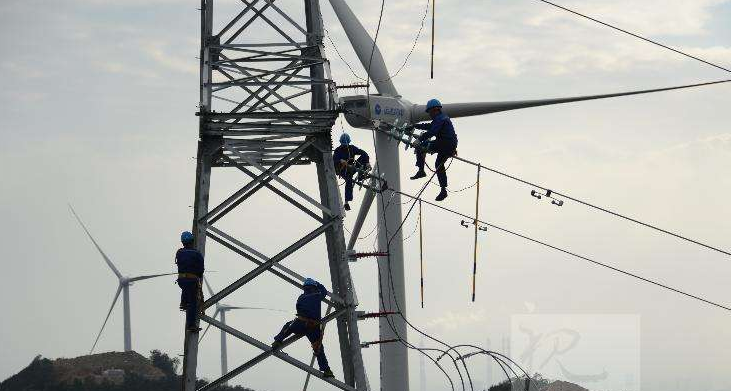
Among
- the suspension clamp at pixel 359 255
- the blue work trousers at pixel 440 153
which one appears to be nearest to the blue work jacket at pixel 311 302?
the blue work trousers at pixel 440 153

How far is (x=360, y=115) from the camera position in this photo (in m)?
39.8

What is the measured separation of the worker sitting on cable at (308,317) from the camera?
99.8ft

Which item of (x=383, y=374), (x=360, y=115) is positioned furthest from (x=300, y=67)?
(x=383, y=374)

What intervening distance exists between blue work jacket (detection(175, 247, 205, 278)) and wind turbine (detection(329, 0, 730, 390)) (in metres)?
10.1

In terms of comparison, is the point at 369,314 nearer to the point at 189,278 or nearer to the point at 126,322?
Answer: the point at 189,278

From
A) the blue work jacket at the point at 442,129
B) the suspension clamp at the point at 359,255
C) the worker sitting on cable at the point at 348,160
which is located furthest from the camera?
the worker sitting on cable at the point at 348,160

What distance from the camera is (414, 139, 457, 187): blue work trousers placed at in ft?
112

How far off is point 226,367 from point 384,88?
55557 millimetres

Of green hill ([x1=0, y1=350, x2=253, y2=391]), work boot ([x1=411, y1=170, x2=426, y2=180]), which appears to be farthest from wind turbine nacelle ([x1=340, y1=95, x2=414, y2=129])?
green hill ([x1=0, y1=350, x2=253, y2=391])

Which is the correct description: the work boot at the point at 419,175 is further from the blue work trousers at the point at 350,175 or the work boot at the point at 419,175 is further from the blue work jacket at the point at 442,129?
the blue work trousers at the point at 350,175

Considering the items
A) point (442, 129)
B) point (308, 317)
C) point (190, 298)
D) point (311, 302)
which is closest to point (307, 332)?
point (308, 317)

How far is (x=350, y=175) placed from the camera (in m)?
40.0

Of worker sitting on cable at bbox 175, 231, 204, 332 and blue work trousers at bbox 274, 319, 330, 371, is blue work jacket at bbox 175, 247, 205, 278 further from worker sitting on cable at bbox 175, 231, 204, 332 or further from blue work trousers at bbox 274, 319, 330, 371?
blue work trousers at bbox 274, 319, 330, 371

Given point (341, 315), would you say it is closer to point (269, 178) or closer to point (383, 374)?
point (269, 178)
